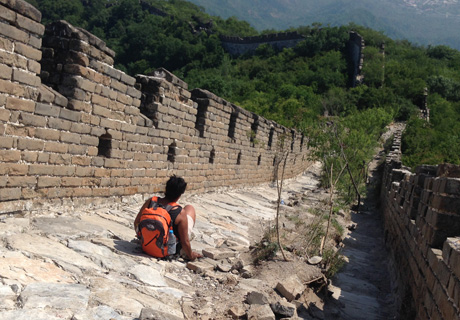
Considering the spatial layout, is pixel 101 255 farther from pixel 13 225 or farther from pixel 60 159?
pixel 60 159

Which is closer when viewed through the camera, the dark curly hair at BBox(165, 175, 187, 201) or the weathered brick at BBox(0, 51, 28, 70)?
the weathered brick at BBox(0, 51, 28, 70)

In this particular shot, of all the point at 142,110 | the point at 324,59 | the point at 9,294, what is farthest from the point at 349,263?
the point at 324,59

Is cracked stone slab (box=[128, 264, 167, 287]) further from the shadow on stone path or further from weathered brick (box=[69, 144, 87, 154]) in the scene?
the shadow on stone path

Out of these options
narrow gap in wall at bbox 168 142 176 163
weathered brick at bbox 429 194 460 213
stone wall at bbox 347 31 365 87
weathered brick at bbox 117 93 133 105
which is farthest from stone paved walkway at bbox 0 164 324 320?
stone wall at bbox 347 31 365 87

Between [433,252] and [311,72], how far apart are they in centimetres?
4247

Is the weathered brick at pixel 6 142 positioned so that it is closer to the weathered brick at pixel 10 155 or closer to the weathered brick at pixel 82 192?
the weathered brick at pixel 10 155

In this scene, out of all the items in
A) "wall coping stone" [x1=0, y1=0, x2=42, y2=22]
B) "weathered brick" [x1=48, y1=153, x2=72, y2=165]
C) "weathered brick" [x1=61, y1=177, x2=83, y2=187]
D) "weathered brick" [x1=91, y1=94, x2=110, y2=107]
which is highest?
"wall coping stone" [x1=0, y1=0, x2=42, y2=22]

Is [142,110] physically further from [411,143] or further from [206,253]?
[411,143]

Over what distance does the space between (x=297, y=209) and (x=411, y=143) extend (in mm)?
10749

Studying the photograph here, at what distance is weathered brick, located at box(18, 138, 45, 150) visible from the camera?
4.07m

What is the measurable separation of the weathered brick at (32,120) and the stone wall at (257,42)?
56820mm

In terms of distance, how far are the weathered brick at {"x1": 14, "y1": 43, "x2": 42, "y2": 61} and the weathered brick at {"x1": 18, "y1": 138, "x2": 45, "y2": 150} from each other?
30.2 inches

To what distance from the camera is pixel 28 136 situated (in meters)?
4.15

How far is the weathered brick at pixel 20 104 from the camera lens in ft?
12.8
